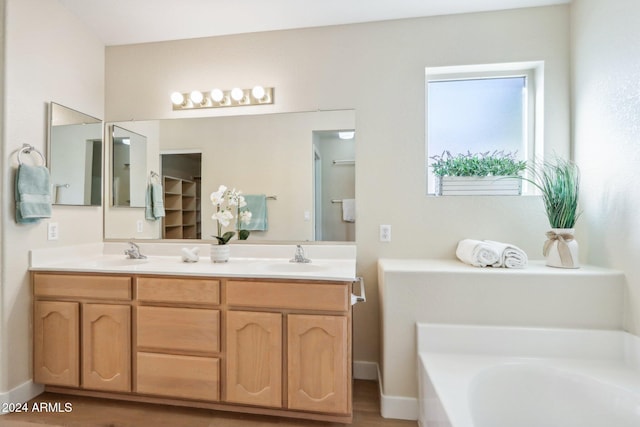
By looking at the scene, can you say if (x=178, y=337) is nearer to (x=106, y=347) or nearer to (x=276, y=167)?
(x=106, y=347)

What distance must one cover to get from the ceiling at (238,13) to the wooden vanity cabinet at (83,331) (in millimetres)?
1806

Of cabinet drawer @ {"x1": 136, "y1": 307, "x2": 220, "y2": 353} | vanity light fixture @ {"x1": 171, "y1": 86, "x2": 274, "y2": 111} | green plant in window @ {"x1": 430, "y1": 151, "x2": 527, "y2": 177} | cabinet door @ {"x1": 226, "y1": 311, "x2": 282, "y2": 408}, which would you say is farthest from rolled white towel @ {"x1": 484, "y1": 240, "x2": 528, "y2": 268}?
vanity light fixture @ {"x1": 171, "y1": 86, "x2": 274, "y2": 111}

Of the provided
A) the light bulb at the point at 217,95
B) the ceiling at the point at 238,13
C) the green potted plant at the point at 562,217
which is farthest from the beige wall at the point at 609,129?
the light bulb at the point at 217,95

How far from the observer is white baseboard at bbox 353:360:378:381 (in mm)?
2068

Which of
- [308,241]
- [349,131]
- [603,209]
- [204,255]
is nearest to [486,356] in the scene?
[603,209]

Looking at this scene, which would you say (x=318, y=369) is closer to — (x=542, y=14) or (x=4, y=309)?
(x=4, y=309)

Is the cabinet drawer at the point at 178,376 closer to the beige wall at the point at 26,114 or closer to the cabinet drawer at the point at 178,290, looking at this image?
the cabinet drawer at the point at 178,290

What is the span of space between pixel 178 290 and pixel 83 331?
26.5 inches

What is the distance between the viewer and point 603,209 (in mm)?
1662

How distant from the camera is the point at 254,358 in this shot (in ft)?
5.20

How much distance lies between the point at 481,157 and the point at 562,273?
910 millimetres

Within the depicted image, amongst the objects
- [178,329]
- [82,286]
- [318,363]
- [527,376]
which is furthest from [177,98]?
[527,376]

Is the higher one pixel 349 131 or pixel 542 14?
pixel 542 14

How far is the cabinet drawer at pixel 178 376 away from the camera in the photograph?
1616 mm
